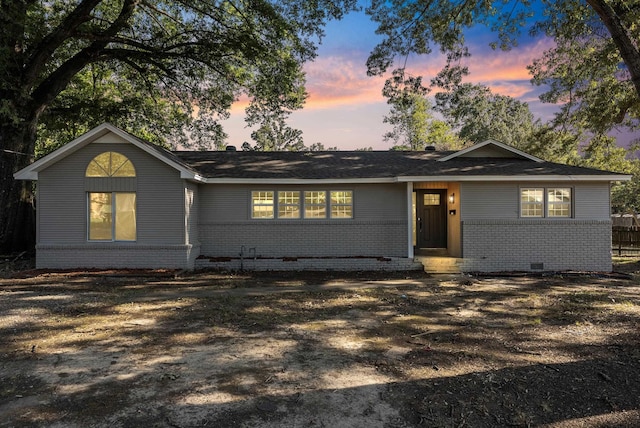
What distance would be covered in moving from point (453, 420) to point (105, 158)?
39.0 feet

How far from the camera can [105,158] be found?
11.7 meters

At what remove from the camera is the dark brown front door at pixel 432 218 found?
1457 cm

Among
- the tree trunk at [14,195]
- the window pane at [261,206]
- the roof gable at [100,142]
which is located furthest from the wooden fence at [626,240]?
the tree trunk at [14,195]

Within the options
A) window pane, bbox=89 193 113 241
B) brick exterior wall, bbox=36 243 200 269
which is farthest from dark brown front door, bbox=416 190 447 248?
window pane, bbox=89 193 113 241

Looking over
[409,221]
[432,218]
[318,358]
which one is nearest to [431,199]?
[432,218]

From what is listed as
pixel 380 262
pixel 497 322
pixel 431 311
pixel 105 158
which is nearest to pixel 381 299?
pixel 431 311

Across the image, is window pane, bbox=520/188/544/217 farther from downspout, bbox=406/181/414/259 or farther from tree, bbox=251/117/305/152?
tree, bbox=251/117/305/152

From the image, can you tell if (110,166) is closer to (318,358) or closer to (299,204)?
(299,204)

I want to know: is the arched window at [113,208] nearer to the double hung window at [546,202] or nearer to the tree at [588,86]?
the double hung window at [546,202]

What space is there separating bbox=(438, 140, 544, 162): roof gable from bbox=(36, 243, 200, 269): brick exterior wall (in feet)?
31.5

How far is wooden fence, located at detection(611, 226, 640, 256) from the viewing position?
18.3 m

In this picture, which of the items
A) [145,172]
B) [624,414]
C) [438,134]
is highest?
[438,134]

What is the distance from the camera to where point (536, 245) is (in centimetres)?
1205

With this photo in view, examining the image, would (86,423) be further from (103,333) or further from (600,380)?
(600,380)
